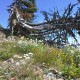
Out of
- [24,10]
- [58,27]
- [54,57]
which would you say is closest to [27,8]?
[24,10]

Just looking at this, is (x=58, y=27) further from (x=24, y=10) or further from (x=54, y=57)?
(x=54, y=57)

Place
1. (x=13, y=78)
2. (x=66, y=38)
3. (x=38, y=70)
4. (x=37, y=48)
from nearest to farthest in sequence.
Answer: (x=13, y=78), (x=38, y=70), (x=37, y=48), (x=66, y=38)

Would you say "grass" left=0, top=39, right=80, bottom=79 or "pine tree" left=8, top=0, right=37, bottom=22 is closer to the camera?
"grass" left=0, top=39, right=80, bottom=79

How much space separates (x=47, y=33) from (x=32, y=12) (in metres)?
9.64

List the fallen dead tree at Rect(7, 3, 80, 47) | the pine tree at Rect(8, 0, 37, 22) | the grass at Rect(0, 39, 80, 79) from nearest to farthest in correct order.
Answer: the grass at Rect(0, 39, 80, 79) → the fallen dead tree at Rect(7, 3, 80, 47) → the pine tree at Rect(8, 0, 37, 22)

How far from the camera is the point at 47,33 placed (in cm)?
2402

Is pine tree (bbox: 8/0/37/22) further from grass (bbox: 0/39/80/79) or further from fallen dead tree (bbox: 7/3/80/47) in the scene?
grass (bbox: 0/39/80/79)

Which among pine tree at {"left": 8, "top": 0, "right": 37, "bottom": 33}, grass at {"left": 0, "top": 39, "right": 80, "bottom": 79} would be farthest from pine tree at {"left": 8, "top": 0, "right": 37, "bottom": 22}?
grass at {"left": 0, "top": 39, "right": 80, "bottom": 79}

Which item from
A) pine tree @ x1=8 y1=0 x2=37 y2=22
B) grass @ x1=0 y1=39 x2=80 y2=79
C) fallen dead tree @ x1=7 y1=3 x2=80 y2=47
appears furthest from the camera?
pine tree @ x1=8 y1=0 x2=37 y2=22

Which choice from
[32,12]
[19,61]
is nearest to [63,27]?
[32,12]

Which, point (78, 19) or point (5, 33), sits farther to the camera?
point (5, 33)

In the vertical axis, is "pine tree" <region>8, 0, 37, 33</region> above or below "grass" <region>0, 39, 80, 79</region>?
above

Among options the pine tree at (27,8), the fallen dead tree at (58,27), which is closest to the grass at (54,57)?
the fallen dead tree at (58,27)

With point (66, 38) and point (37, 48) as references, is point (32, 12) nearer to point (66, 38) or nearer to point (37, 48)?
point (66, 38)
